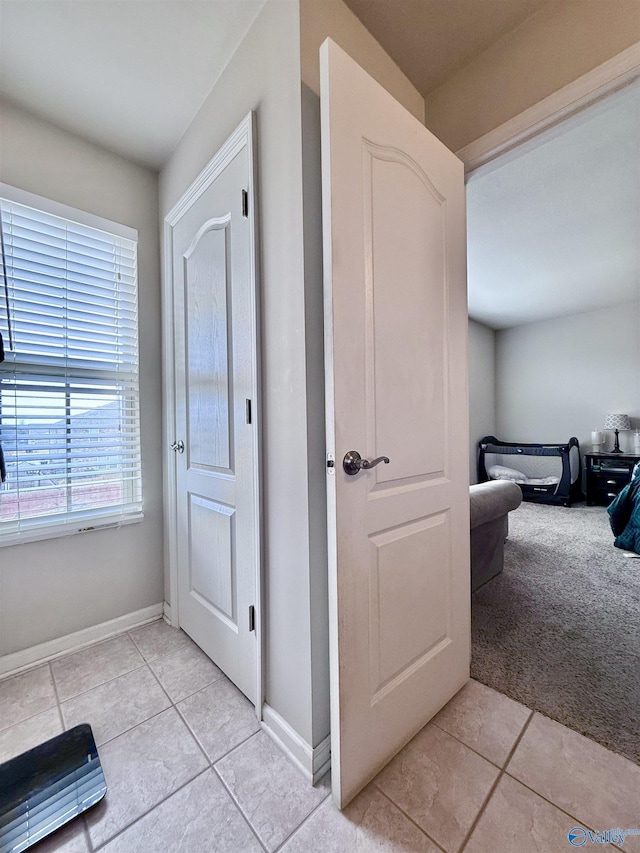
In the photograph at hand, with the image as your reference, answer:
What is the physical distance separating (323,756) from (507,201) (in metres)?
3.30

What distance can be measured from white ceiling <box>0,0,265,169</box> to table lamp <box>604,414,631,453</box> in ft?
18.2

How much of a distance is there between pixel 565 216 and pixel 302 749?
12.0 ft

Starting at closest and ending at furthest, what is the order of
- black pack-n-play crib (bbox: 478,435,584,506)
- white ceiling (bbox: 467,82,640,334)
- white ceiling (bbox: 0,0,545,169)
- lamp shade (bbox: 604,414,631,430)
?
white ceiling (bbox: 0,0,545,169) < white ceiling (bbox: 467,82,640,334) < lamp shade (bbox: 604,414,631,430) < black pack-n-play crib (bbox: 478,435,584,506)

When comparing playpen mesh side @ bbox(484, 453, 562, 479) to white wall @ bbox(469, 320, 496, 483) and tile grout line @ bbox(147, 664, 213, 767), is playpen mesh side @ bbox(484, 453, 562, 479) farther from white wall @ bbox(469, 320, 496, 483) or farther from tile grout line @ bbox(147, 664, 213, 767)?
tile grout line @ bbox(147, 664, 213, 767)

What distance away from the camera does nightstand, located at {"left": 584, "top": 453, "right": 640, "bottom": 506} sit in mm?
4434

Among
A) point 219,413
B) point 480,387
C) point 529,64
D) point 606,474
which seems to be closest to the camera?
point 529,64

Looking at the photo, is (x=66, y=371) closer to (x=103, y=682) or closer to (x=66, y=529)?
(x=66, y=529)

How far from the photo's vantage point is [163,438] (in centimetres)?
204

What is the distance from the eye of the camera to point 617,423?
A: 468cm

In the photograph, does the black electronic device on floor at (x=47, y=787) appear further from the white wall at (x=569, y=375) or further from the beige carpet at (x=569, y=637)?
the white wall at (x=569, y=375)

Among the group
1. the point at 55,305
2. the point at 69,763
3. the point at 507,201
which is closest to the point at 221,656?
the point at 69,763

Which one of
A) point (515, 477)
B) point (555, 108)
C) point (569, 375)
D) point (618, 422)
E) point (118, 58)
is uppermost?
point (118, 58)

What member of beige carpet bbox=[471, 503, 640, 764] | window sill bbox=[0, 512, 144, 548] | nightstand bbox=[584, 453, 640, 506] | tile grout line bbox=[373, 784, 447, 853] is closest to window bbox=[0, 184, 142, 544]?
window sill bbox=[0, 512, 144, 548]
